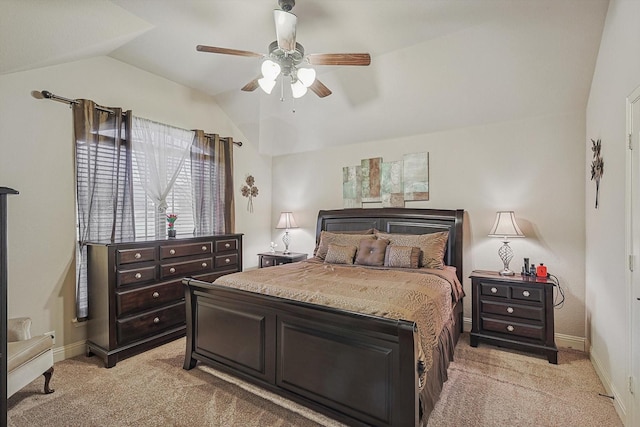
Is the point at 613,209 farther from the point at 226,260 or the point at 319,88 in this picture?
the point at 226,260

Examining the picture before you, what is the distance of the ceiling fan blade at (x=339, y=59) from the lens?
236 cm

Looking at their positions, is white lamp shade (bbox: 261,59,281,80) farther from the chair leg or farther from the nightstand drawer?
the nightstand drawer

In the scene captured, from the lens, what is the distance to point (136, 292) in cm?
308

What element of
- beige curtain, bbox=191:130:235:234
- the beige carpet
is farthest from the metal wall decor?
beige curtain, bbox=191:130:235:234

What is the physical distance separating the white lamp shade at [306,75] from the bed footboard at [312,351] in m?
1.72

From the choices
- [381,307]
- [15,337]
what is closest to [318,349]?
[381,307]

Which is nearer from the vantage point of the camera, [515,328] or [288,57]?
[288,57]

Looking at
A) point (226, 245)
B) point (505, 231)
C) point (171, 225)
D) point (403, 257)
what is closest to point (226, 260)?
point (226, 245)

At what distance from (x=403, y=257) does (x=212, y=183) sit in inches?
110

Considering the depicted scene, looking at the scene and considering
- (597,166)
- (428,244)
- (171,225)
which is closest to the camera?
(597,166)

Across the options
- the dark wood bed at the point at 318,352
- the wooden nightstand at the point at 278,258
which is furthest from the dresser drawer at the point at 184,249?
the wooden nightstand at the point at 278,258

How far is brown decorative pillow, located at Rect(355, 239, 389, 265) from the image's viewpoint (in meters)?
3.54

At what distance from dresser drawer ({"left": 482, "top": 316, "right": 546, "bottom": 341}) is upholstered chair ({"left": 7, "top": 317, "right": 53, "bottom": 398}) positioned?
12.8 ft

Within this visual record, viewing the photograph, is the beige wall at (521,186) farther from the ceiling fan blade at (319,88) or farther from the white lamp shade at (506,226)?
the ceiling fan blade at (319,88)
